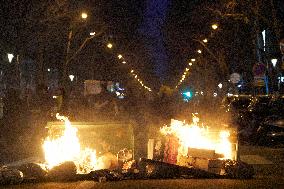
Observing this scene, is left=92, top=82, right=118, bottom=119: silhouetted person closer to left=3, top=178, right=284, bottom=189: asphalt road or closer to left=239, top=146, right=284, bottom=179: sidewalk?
left=239, top=146, right=284, bottom=179: sidewalk

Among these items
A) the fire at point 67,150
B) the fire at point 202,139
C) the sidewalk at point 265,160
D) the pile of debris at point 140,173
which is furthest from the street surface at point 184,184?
the fire at point 67,150

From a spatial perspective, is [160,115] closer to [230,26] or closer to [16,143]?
[16,143]

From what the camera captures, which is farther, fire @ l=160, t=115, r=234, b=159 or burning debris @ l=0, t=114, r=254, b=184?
fire @ l=160, t=115, r=234, b=159

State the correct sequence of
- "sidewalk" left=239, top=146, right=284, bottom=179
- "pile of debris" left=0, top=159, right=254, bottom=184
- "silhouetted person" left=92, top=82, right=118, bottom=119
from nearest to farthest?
"pile of debris" left=0, top=159, right=254, bottom=184
"sidewalk" left=239, top=146, right=284, bottom=179
"silhouetted person" left=92, top=82, right=118, bottom=119

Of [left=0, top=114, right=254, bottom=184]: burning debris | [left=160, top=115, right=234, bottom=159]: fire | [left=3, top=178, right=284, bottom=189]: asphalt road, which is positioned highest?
[left=160, top=115, right=234, bottom=159]: fire

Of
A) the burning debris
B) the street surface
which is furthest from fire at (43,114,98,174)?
the street surface

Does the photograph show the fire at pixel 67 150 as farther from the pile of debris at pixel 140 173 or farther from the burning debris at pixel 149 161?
the pile of debris at pixel 140 173

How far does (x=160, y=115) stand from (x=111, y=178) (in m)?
Result: 8.83

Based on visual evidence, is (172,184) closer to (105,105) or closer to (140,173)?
(140,173)

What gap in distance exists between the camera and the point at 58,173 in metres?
11.3

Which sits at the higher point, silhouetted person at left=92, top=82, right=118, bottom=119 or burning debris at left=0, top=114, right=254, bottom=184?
silhouetted person at left=92, top=82, right=118, bottom=119

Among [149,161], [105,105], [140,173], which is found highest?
[105,105]

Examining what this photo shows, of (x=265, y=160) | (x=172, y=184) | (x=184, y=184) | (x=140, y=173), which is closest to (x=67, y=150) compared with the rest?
(x=140, y=173)

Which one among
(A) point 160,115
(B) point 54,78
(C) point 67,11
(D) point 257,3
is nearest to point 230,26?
(C) point 67,11
